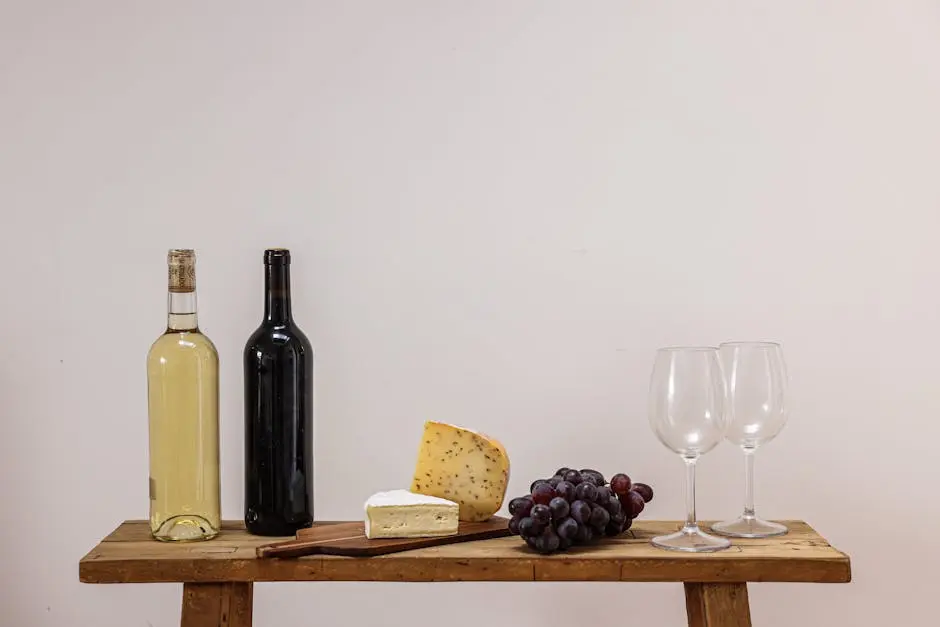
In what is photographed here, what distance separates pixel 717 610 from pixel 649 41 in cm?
83

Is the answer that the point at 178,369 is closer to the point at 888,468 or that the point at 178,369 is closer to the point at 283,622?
the point at 283,622

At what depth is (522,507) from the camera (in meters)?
1.10

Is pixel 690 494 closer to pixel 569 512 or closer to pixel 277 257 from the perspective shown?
pixel 569 512

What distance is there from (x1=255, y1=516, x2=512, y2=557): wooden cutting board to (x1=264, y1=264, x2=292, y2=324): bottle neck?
0.85ft

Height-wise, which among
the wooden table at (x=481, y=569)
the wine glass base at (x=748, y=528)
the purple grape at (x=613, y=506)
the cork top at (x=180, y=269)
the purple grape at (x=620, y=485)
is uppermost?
the cork top at (x=180, y=269)

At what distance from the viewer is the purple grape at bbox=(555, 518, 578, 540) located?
3.54 ft

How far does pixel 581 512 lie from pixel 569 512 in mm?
14

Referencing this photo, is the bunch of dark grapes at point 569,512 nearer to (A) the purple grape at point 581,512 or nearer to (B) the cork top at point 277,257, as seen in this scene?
(A) the purple grape at point 581,512

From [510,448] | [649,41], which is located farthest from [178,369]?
[649,41]

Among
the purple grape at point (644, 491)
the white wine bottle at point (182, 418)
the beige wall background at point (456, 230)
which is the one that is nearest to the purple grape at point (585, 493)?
the purple grape at point (644, 491)

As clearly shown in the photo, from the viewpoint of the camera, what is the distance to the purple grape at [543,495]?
3.61 ft

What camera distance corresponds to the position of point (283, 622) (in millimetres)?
1450

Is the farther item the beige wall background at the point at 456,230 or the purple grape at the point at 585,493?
the beige wall background at the point at 456,230

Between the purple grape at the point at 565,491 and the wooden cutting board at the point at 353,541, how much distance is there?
4.2 inches
